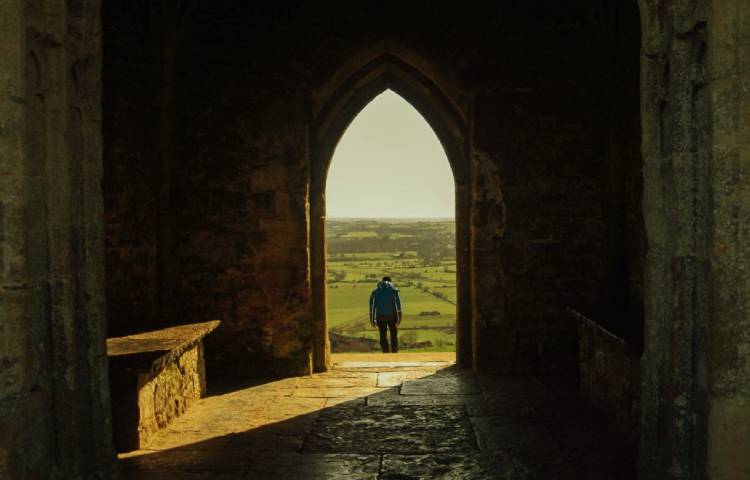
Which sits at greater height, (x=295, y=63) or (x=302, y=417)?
(x=295, y=63)

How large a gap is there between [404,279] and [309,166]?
995 inches

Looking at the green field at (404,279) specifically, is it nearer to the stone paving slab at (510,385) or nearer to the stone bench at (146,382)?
the stone paving slab at (510,385)

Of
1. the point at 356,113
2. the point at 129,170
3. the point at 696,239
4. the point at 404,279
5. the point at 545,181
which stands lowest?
the point at 404,279

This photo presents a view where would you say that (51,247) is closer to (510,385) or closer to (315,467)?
(315,467)

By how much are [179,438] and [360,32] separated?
4029 millimetres

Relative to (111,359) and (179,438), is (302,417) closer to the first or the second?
(179,438)

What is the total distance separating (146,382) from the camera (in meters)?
4.57

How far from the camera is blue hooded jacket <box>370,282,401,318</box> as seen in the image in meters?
9.00

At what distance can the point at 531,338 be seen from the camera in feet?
22.1

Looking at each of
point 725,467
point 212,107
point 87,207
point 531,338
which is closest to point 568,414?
point 531,338

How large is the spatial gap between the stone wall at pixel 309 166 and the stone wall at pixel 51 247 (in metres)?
3.55

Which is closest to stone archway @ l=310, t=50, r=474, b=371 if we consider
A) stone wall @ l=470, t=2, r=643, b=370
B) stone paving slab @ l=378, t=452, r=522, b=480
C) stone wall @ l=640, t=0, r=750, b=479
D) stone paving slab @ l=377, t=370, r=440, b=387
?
stone wall @ l=470, t=2, r=643, b=370

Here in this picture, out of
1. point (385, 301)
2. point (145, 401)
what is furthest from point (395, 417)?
point (385, 301)

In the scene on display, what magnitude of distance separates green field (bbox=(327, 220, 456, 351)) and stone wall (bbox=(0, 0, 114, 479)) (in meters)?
9.85
